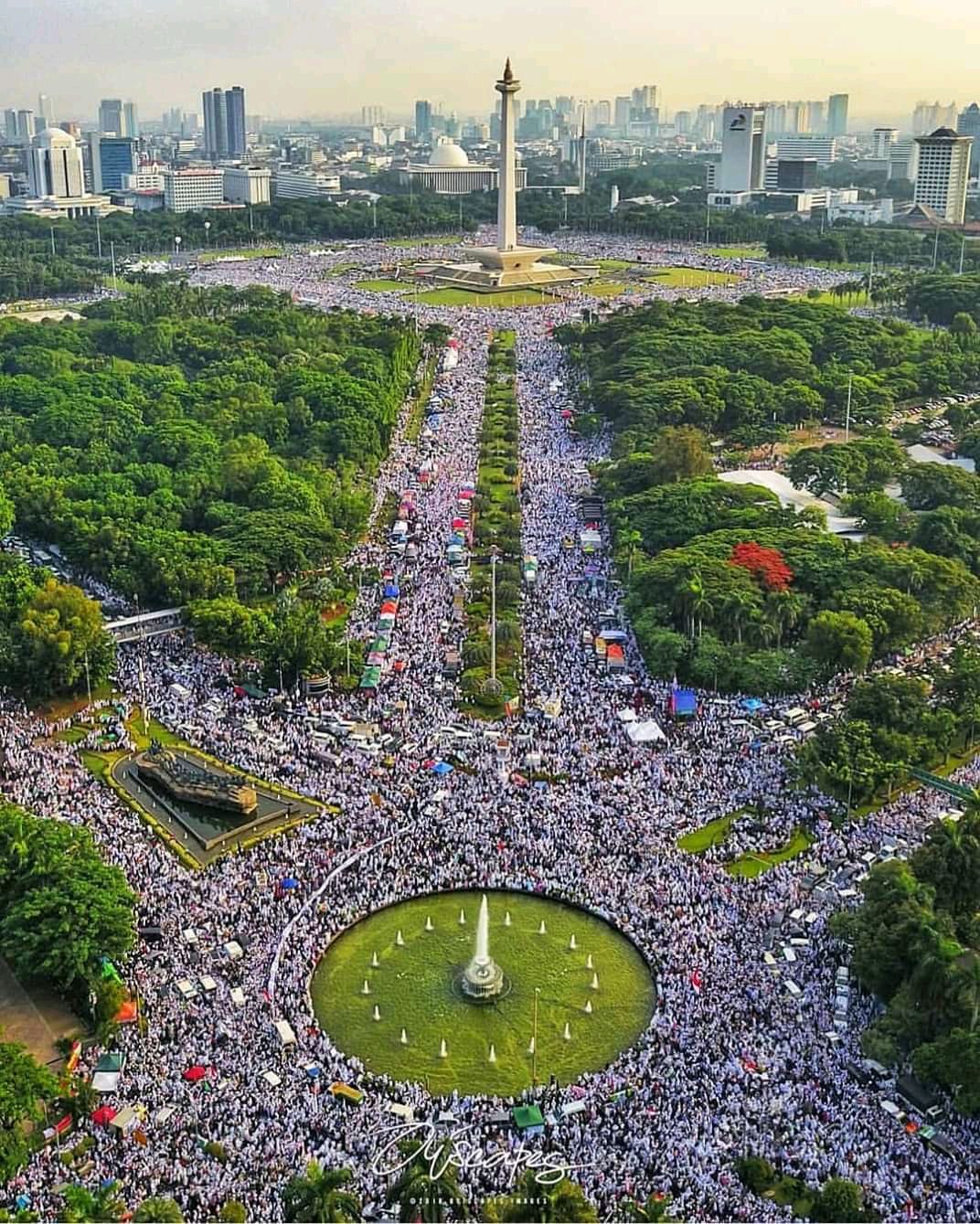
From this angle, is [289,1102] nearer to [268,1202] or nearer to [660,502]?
[268,1202]

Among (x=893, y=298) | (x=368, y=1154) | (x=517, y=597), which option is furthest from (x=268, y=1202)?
(x=893, y=298)

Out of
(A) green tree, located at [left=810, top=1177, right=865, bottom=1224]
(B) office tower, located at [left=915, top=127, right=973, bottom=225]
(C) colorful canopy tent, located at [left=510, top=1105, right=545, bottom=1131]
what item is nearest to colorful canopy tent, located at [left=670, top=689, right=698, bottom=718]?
(C) colorful canopy tent, located at [left=510, top=1105, right=545, bottom=1131]

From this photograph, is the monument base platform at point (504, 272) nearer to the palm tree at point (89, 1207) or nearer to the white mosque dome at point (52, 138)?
the white mosque dome at point (52, 138)

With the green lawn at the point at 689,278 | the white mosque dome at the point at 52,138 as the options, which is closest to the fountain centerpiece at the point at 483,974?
the green lawn at the point at 689,278

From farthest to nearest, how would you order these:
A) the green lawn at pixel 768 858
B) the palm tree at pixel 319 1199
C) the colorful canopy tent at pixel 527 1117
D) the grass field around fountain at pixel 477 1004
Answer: the green lawn at pixel 768 858 < the grass field around fountain at pixel 477 1004 < the colorful canopy tent at pixel 527 1117 < the palm tree at pixel 319 1199

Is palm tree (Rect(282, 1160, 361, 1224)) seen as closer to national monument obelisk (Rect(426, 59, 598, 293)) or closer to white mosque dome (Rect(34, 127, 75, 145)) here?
national monument obelisk (Rect(426, 59, 598, 293))

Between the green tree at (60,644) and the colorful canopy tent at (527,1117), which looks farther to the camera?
the green tree at (60,644)

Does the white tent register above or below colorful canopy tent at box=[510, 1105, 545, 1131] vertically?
above
